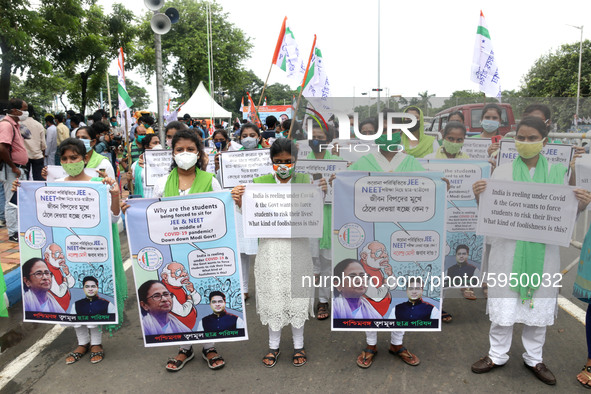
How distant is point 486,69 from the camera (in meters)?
5.04

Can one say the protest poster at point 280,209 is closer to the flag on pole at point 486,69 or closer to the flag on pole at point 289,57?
the flag on pole at point 486,69

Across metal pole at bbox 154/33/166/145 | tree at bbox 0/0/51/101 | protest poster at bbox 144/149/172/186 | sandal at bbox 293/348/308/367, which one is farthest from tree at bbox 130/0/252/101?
sandal at bbox 293/348/308/367

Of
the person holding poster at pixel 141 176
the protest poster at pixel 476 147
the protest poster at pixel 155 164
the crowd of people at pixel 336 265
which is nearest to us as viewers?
the crowd of people at pixel 336 265

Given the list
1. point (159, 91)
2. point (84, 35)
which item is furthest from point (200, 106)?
point (159, 91)

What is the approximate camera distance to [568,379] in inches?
122

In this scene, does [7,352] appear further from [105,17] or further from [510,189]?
[105,17]

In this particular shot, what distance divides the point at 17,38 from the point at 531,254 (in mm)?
13837

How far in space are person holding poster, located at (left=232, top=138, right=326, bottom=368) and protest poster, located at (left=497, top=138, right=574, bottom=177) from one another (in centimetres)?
210

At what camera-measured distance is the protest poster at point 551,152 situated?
3977 millimetres

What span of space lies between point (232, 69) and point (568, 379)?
36870 millimetres

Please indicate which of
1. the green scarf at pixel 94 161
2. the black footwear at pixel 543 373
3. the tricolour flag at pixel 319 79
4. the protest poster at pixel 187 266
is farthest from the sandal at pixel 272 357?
the tricolour flag at pixel 319 79

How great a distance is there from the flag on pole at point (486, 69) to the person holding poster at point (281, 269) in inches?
115

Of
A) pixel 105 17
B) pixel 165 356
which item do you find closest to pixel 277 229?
pixel 165 356

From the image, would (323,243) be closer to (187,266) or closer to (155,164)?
(187,266)
